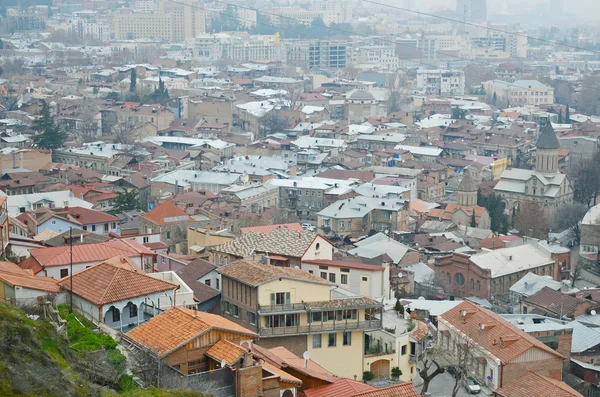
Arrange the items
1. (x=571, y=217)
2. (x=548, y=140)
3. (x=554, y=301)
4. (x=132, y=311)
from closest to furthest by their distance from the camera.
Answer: (x=132, y=311)
(x=554, y=301)
(x=571, y=217)
(x=548, y=140)

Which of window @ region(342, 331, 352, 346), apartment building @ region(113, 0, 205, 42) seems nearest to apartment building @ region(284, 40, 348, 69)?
apartment building @ region(113, 0, 205, 42)

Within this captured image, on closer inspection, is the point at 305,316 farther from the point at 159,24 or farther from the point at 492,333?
the point at 159,24

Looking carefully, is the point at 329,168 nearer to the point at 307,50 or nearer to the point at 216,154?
the point at 216,154

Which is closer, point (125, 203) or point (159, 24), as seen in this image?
point (125, 203)

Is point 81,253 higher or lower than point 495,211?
higher

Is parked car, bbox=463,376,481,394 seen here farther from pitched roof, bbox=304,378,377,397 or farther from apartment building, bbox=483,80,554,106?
apartment building, bbox=483,80,554,106

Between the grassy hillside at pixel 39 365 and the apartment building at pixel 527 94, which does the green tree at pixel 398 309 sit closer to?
the grassy hillside at pixel 39 365

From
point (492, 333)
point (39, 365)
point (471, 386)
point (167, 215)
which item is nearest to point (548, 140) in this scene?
point (167, 215)
